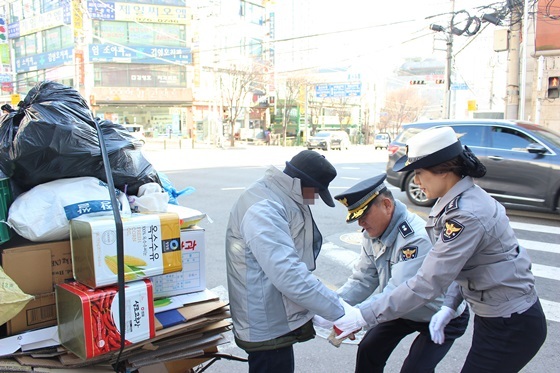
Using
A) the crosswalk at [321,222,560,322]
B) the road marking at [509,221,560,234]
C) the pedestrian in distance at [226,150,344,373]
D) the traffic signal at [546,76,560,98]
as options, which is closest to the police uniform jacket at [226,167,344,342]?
the pedestrian in distance at [226,150,344,373]

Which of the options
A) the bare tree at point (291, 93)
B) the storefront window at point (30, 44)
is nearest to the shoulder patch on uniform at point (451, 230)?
the bare tree at point (291, 93)

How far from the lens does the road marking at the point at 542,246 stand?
669cm

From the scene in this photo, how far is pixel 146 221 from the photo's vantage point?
2.01 meters

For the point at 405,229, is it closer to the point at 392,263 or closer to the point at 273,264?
the point at 392,263

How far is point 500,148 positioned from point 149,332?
27.1 ft

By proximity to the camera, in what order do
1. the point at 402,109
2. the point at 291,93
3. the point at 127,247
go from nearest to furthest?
the point at 127,247 → the point at 291,93 → the point at 402,109

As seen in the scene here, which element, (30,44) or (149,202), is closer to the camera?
(149,202)

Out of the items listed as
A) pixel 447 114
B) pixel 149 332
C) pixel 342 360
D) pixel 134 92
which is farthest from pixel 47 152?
pixel 134 92

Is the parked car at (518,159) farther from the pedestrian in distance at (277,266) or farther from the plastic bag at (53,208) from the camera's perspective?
Answer: the plastic bag at (53,208)

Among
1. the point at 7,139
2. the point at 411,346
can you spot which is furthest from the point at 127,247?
the point at 411,346

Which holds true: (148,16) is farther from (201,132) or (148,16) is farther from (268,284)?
(268,284)

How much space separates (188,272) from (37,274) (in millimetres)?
713

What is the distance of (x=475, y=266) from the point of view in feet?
6.81

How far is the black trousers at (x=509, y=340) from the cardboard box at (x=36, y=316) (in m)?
2.02
